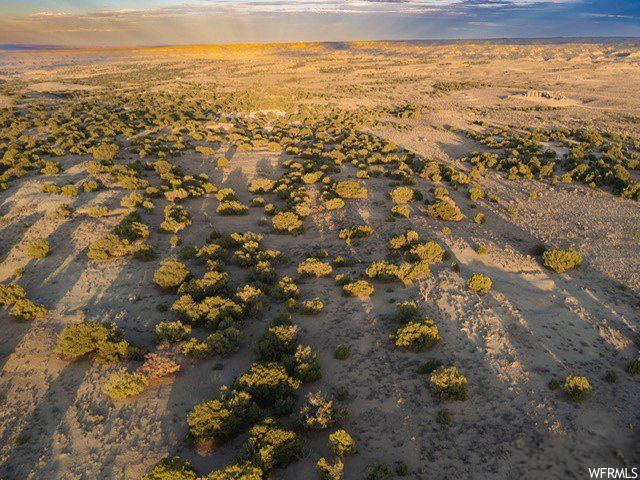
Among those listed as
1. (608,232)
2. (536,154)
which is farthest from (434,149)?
(608,232)

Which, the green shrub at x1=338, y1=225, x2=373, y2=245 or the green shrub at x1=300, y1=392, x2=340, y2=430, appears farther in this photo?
the green shrub at x1=338, y1=225, x2=373, y2=245

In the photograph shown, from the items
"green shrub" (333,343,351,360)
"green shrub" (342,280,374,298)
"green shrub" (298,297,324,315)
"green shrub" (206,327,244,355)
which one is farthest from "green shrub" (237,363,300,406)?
"green shrub" (342,280,374,298)

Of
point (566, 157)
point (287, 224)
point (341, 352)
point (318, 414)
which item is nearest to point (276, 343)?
point (341, 352)

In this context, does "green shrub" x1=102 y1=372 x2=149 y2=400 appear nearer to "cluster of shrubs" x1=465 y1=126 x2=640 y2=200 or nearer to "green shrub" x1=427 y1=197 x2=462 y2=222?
"green shrub" x1=427 y1=197 x2=462 y2=222

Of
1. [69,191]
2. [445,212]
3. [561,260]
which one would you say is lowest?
[561,260]

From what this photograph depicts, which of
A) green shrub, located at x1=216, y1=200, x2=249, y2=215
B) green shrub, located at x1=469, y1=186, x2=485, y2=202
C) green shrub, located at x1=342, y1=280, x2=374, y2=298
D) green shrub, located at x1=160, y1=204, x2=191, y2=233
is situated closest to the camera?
green shrub, located at x1=342, y1=280, x2=374, y2=298

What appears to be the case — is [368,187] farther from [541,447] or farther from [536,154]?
[541,447]

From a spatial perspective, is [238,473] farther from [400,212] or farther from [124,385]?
[400,212]
